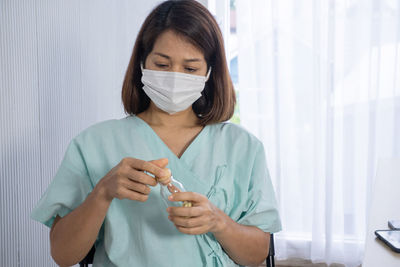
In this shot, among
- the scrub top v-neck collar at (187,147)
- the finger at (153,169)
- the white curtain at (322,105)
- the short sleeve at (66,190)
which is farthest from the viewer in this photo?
the white curtain at (322,105)

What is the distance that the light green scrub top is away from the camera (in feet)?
3.71

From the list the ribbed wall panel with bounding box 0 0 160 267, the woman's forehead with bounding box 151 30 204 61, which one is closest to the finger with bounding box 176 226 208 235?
the woman's forehead with bounding box 151 30 204 61

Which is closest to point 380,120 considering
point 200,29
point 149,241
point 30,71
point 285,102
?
point 285,102

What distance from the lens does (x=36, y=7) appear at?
1.35 metres

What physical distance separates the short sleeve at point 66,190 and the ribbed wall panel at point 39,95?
0.65 ft

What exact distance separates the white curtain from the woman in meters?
1.19

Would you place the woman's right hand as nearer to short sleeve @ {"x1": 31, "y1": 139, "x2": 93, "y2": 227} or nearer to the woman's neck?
short sleeve @ {"x1": 31, "y1": 139, "x2": 93, "y2": 227}

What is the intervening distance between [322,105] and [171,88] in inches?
56.9

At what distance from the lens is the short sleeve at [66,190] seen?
1110 millimetres

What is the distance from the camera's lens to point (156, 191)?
3.80 feet

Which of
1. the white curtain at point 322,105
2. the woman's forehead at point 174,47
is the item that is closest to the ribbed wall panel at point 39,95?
the woman's forehead at point 174,47

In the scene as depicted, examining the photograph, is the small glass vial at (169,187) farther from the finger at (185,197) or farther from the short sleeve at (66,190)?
the short sleeve at (66,190)

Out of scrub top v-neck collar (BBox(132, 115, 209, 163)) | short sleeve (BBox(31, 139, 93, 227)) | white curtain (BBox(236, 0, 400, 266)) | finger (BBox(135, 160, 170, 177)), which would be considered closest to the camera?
finger (BBox(135, 160, 170, 177))

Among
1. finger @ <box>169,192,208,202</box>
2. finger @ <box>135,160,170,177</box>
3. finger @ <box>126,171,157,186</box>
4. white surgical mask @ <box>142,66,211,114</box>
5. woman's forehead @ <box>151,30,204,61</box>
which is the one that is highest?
woman's forehead @ <box>151,30,204,61</box>
